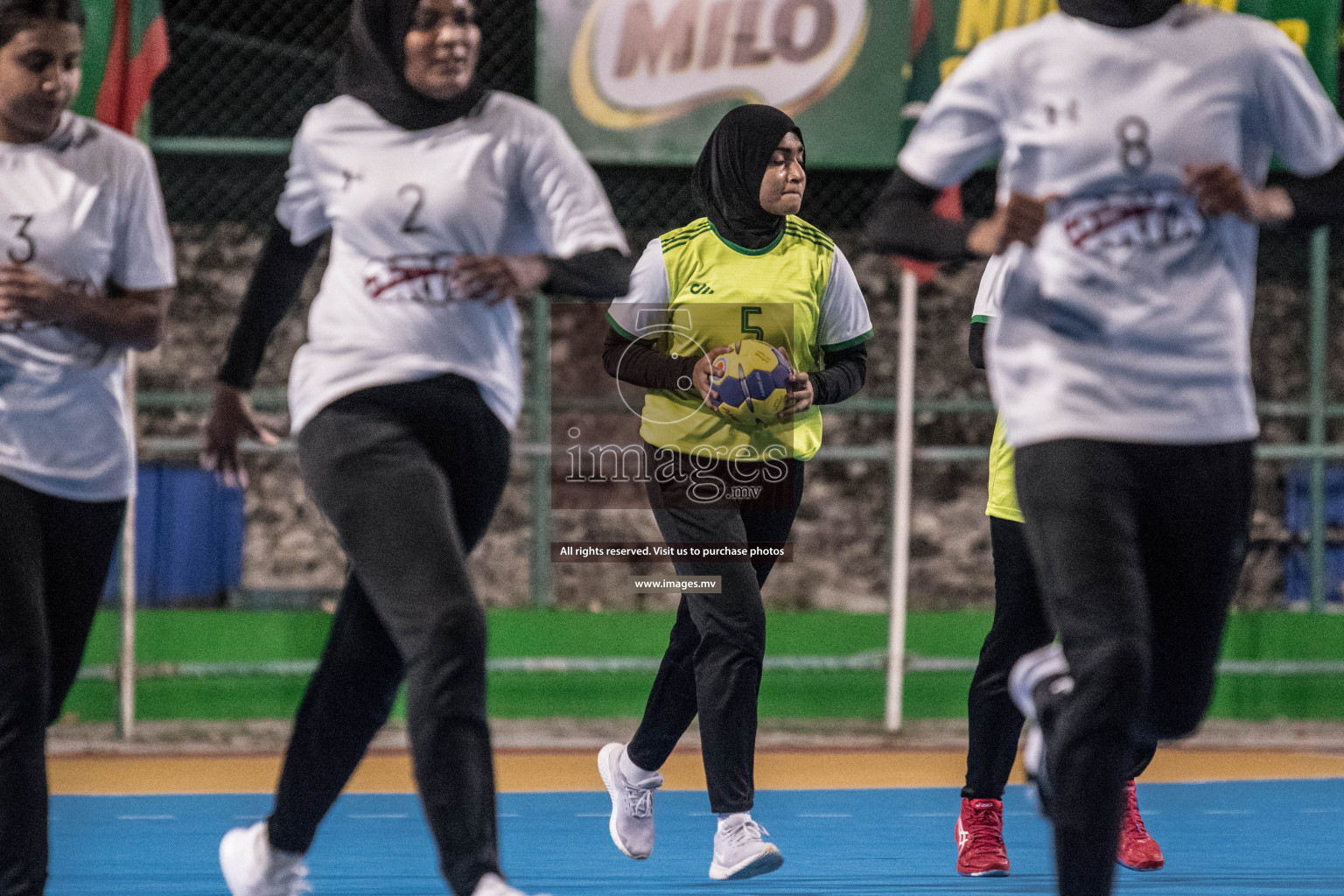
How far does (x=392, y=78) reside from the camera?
344 centimetres

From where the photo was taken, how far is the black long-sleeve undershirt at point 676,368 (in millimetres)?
5168

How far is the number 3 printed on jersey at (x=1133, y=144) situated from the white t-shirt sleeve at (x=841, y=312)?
2.17m

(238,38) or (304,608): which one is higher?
(238,38)

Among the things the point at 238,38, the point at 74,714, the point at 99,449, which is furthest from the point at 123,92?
the point at 99,449

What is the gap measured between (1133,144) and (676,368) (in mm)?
2200

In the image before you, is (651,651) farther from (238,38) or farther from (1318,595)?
(238,38)

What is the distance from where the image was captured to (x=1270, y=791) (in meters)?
7.14

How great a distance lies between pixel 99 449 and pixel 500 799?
11.4 ft

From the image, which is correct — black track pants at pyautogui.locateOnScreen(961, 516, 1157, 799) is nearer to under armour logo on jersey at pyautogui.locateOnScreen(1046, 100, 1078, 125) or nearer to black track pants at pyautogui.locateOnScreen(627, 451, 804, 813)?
black track pants at pyautogui.locateOnScreen(627, 451, 804, 813)

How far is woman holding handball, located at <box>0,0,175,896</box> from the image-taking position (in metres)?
3.48

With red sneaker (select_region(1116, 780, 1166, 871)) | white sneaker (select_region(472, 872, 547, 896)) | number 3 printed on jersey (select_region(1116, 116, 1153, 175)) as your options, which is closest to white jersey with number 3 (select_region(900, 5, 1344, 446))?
number 3 printed on jersey (select_region(1116, 116, 1153, 175))

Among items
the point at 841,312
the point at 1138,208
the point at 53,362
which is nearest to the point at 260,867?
the point at 53,362

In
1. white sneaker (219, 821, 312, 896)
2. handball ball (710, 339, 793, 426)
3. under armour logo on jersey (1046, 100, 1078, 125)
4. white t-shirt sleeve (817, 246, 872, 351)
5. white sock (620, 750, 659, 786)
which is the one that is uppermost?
under armour logo on jersey (1046, 100, 1078, 125)

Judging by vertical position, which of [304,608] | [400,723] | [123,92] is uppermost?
[123,92]
